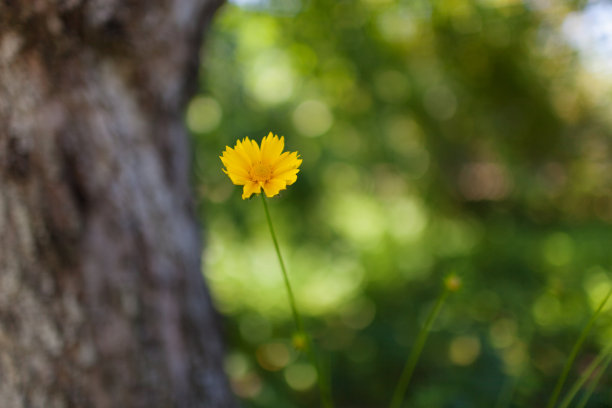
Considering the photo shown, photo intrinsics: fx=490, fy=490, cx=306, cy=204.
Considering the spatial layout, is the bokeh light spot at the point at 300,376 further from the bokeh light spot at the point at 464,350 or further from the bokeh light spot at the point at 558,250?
the bokeh light spot at the point at 558,250

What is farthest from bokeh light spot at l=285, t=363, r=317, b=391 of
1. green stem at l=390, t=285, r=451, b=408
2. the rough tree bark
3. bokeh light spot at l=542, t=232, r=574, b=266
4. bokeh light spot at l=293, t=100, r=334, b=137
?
bokeh light spot at l=293, t=100, r=334, b=137

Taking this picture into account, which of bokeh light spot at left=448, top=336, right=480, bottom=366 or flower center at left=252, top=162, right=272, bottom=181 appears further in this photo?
bokeh light spot at left=448, top=336, right=480, bottom=366

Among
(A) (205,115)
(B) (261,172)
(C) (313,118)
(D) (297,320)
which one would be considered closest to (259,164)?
(B) (261,172)

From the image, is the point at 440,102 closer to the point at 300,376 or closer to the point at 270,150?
the point at 300,376

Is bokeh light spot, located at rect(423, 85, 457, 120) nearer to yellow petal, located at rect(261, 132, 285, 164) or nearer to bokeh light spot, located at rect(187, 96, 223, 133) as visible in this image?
bokeh light spot, located at rect(187, 96, 223, 133)

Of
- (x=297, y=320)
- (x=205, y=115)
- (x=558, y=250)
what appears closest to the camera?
(x=297, y=320)

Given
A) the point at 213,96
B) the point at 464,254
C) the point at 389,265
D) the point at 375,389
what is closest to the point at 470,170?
the point at 464,254
